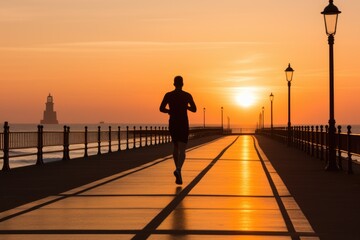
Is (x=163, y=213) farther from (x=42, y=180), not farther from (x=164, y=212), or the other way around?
(x=42, y=180)

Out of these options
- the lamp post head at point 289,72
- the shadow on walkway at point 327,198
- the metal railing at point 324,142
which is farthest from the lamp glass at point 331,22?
the lamp post head at point 289,72

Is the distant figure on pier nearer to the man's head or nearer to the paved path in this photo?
the man's head

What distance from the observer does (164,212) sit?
13.2 m

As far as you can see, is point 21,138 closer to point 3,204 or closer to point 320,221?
point 3,204

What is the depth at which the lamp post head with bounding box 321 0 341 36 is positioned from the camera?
84.2 feet

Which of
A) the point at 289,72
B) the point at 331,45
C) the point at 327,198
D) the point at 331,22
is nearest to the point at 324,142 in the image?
the point at 331,45

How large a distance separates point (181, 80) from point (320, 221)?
7702 millimetres

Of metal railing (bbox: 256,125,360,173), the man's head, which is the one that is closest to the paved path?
the man's head

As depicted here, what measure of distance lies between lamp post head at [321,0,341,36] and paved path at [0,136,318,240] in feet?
24.7

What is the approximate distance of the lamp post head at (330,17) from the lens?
84.2ft

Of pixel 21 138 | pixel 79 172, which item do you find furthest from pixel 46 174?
pixel 21 138

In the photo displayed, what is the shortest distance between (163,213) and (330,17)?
14.3 m

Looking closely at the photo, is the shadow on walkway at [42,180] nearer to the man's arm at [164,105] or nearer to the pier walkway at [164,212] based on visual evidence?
the pier walkway at [164,212]

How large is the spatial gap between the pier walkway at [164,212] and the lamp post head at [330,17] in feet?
23.6
